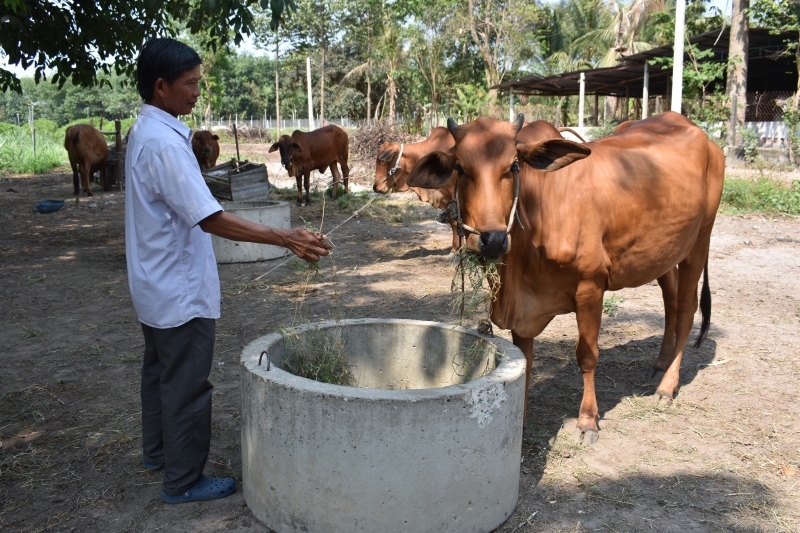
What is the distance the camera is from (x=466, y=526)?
2.77m

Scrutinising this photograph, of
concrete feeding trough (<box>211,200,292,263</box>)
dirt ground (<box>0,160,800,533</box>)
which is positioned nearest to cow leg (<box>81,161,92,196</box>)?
dirt ground (<box>0,160,800,533</box>)

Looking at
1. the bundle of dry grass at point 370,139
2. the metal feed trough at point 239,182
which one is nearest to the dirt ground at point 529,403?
the metal feed trough at point 239,182

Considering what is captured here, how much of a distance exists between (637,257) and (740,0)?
14.7m

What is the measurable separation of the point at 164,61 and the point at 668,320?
3.89 meters

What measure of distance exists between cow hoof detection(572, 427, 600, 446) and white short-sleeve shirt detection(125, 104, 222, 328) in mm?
2089

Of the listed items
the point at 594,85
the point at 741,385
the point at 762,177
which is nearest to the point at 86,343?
the point at 741,385

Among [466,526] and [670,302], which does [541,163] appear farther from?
[670,302]

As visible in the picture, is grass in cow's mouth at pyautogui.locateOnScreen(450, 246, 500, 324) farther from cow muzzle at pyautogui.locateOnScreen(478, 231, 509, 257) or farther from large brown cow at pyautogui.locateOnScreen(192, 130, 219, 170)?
large brown cow at pyautogui.locateOnScreen(192, 130, 219, 170)

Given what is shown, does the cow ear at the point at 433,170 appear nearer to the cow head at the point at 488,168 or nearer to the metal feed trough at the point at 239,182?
the cow head at the point at 488,168

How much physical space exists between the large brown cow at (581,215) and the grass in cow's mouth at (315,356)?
33.9 inches

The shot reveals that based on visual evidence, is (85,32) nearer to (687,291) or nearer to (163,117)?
(163,117)

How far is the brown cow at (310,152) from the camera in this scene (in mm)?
14359

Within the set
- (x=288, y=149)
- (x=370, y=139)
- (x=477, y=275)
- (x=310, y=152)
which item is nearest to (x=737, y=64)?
(x=370, y=139)

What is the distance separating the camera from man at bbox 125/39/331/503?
278 centimetres
